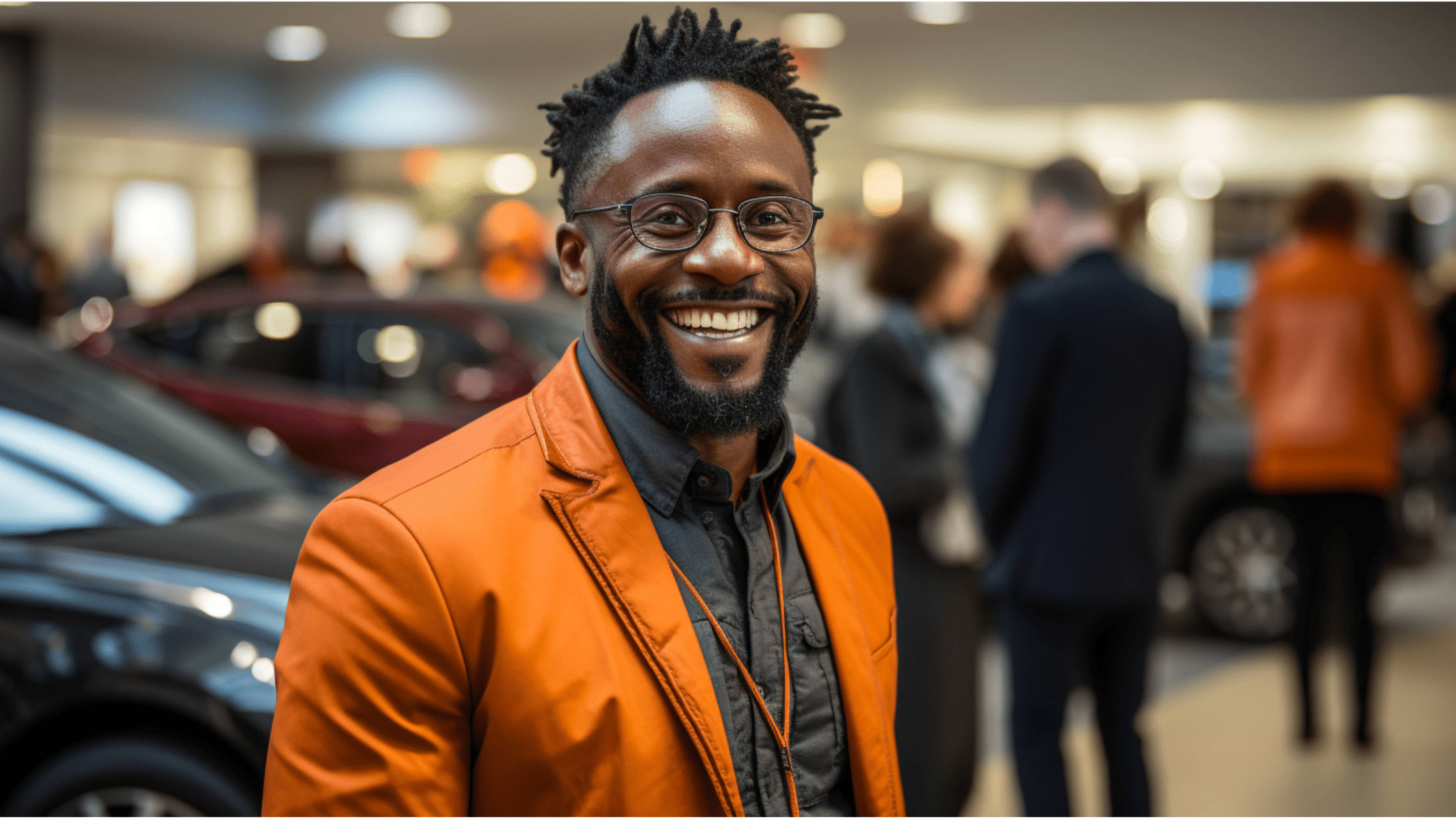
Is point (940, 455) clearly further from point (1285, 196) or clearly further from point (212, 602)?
point (1285, 196)

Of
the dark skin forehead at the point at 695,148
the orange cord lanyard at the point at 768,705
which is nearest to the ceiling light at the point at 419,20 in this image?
the dark skin forehead at the point at 695,148

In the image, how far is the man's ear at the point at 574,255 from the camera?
1494 millimetres

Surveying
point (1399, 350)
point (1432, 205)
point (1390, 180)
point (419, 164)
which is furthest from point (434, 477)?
point (1432, 205)

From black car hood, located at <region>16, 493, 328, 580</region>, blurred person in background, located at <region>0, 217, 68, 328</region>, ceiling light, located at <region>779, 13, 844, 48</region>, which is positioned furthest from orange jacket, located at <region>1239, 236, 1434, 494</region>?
blurred person in background, located at <region>0, 217, 68, 328</region>

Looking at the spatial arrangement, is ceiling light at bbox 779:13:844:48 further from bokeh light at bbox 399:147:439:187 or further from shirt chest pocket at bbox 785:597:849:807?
shirt chest pocket at bbox 785:597:849:807

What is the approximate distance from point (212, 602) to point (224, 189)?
2421 cm

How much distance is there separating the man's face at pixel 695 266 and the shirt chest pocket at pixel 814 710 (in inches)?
9.7

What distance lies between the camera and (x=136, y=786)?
9.26 ft

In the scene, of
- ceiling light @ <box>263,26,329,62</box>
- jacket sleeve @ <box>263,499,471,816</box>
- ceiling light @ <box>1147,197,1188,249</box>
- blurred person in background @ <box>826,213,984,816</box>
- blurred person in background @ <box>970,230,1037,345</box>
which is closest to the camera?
jacket sleeve @ <box>263,499,471,816</box>

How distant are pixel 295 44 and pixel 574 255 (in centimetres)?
1475

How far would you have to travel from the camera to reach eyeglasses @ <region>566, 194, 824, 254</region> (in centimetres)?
139

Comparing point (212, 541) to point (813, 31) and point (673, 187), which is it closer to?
point (673, 187)

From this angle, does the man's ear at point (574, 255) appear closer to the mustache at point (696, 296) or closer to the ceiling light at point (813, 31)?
the mustache at point (696, 296)

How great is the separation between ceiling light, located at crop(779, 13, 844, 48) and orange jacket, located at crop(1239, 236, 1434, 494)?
23.5 ft
